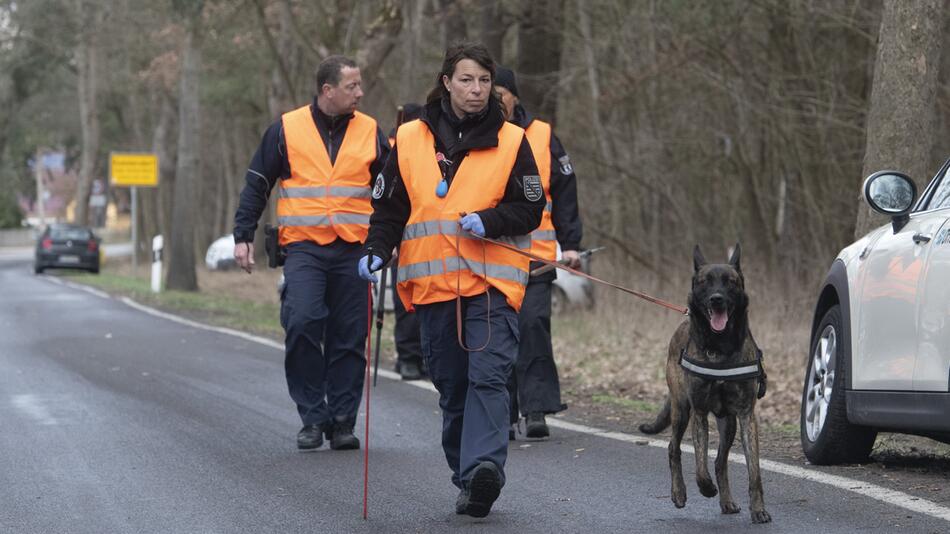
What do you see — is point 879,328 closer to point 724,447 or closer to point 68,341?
point 724,447

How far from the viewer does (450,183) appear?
263 inches

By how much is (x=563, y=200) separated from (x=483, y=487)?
2952 millimetres

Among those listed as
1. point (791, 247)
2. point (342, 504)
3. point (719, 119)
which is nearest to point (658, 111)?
point (719, 119)

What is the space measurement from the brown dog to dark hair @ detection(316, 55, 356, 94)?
122 inches

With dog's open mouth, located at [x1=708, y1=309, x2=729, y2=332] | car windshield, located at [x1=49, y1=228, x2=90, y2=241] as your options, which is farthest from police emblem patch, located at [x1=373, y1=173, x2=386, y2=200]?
car windshield, located at [x1=49, y1=228, x2=90, y2=241]

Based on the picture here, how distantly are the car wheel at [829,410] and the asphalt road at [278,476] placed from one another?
40 centimetres

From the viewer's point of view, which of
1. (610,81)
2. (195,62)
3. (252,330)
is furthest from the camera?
(195,62)

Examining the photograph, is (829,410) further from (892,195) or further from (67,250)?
(67,250)

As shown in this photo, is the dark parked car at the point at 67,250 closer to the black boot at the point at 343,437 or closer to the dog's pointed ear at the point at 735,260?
the black boot at the point at 343,437

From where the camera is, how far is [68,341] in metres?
17.0

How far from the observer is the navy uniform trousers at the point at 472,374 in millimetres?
6480

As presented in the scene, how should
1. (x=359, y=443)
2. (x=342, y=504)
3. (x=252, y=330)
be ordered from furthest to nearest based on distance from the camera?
(x=252, y=330)
(x=359, y=443)
(x=342, y=504)

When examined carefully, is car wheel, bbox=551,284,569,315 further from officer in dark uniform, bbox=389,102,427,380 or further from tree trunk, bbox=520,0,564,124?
officer in dark uniform, bbox=389,102,427,380

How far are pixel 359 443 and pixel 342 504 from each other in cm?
200
